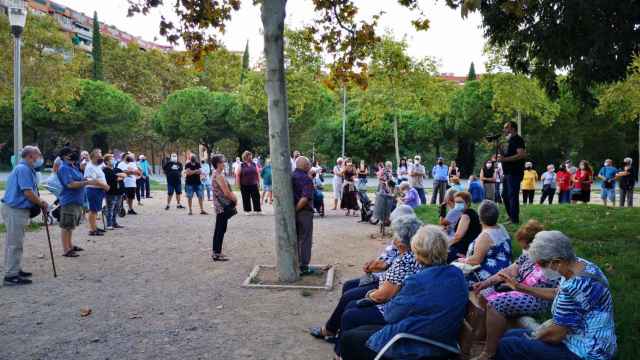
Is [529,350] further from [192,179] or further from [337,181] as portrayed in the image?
[337,181]

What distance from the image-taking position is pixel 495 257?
5.31 meters

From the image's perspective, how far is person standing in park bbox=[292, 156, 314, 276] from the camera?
794 cm

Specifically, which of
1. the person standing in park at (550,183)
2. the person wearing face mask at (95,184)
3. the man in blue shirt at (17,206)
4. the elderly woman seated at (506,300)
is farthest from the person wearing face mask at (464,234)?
the person standing in park at (550,183)

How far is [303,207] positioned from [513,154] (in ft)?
14.3

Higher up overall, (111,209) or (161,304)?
(111,209)

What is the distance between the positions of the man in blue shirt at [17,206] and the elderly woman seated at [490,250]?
5943 mm

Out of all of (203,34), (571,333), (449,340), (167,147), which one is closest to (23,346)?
(449,340)

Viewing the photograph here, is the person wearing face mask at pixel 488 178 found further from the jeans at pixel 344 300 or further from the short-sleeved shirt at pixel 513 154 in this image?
the jeans at pixel 344 300

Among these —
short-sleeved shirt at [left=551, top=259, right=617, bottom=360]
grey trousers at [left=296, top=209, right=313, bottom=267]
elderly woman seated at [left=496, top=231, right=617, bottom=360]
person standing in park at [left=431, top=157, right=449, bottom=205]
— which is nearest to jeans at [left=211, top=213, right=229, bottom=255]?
grey trousers at [left=296, top=209, right=313, bottom=267]

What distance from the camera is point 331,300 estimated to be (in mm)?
6766

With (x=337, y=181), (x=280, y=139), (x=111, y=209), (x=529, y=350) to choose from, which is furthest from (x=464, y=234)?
(x=337, y=181)

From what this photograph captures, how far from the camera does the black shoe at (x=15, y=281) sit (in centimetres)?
739

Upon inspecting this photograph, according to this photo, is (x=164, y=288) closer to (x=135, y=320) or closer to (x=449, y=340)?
(x=135, y=320)

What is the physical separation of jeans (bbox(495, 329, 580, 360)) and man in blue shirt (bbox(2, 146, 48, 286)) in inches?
257
